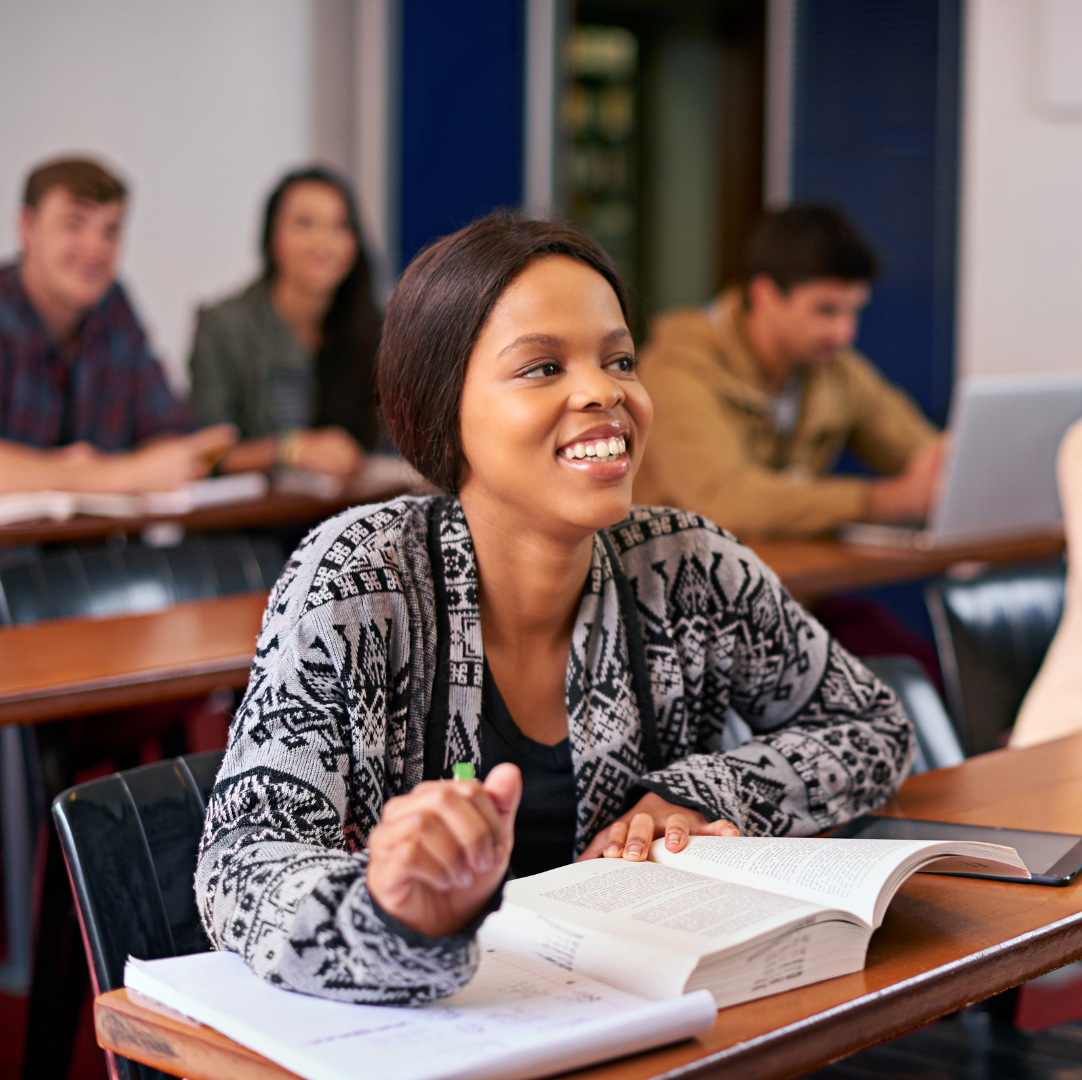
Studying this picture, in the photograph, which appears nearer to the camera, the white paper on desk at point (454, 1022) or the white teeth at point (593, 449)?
the white paper on desk at point (454, 1022)

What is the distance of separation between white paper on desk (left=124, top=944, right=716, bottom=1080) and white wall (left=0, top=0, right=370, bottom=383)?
500 cm

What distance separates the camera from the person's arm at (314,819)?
89 centimetres

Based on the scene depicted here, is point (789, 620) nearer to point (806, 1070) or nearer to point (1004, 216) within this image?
point (806, 1070)

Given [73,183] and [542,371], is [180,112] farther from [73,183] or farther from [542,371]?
[542,371]

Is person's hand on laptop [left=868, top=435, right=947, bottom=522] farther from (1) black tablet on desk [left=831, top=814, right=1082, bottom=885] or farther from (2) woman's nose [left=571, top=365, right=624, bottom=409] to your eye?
(2) woman's nose [left=571, top=365, right=624, bottom=409]

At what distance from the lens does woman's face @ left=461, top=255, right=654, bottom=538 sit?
50.8 inches

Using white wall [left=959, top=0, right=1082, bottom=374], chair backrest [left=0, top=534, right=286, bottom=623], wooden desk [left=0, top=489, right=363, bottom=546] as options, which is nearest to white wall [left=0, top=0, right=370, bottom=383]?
wooden desk [left=0, top=489, right=363, bottom=546]

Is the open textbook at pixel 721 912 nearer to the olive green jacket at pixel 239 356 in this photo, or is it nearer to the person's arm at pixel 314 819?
the person's arm at pixel 314 819

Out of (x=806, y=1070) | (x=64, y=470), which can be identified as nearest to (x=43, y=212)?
(x=64, y=470)

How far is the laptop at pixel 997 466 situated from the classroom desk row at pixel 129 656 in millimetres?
435

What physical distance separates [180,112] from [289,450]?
248cm

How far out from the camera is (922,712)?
6.03 ft

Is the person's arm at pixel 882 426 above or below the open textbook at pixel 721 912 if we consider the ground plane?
above

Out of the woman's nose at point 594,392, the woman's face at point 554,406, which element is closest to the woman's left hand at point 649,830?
the woman's face at point 554,406
